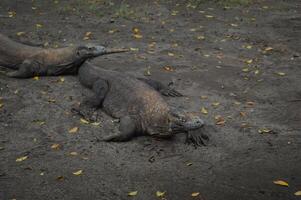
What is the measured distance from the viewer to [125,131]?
6586mm

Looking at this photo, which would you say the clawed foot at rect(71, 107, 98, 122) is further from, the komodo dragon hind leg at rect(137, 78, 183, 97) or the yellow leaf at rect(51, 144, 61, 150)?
the komodo dragon hind leg at rect(137, 78, 183, 97)

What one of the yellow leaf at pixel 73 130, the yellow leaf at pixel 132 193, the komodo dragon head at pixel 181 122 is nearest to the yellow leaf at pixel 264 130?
the komodo dragon head at pixel 181 122

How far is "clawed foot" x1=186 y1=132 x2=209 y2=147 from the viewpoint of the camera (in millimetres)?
6477

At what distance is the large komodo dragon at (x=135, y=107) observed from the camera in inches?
255

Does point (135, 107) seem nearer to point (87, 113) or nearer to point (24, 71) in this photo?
point (87, 113)

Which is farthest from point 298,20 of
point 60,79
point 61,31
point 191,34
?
point 60,79

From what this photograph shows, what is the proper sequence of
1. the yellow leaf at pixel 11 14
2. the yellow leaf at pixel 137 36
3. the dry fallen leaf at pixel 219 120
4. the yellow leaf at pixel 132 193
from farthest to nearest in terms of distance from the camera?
the yellow leaf at pixel 11 14 → the yellow leaf at pixel 137 36 → the dry fallen leaf at pixel 219 120 → the yellow leaf at pixel 132 193

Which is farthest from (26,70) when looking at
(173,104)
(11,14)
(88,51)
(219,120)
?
(11,14)

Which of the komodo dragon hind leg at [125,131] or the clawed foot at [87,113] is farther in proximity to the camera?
the clawed foot at [87,113]

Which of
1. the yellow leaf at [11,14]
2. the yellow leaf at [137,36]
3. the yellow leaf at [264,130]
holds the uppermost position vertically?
the yellow leaf at [264,130]

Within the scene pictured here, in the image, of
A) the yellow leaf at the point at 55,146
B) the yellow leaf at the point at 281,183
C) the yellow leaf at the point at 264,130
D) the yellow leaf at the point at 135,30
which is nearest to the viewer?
the yellow leaf at the point at 281,183

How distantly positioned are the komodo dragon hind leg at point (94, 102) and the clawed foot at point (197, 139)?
146 cm

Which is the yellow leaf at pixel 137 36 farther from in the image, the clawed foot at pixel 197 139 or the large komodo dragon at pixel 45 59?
the clawed foot at pixel 197 139

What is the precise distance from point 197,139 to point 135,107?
103 cm
